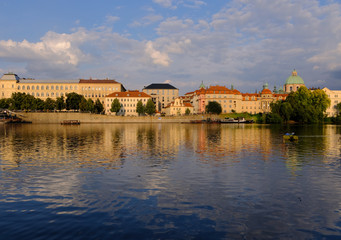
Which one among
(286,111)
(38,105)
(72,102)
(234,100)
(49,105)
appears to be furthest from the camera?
(234,100)

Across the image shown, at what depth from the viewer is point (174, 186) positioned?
61.0ft

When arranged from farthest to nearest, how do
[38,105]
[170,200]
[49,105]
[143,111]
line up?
1. [143,111]
2. [49,105]
3. [38,105]
4. [170,200]

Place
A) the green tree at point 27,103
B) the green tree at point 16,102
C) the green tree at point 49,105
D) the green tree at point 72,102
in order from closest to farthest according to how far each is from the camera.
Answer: the green tree at point 16,102, the green tree at point 27,103, the green tree at point 72,102, the green tree at point 49,105

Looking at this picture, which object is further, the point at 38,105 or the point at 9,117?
the point at 38,105

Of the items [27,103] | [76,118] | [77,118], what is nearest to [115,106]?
[77,118]

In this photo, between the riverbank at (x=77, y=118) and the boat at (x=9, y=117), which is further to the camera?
the riverbank at (x=77, y=118)

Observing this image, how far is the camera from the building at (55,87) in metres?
181

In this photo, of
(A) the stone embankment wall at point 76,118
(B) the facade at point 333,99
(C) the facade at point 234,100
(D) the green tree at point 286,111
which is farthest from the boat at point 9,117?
(B) the facade at point 333,99

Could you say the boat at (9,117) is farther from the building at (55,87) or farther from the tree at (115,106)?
the tree at (115,106)

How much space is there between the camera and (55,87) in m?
186

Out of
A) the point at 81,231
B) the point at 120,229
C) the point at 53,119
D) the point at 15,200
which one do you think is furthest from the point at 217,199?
the point at 53,119

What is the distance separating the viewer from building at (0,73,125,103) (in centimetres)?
18062

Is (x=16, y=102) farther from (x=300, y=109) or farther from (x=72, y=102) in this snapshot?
(x=300, y=109)

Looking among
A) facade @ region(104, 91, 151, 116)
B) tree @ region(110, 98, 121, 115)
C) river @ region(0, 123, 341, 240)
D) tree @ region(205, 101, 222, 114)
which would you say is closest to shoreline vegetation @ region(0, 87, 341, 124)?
tree @ region(110, 98, 121, 115)
